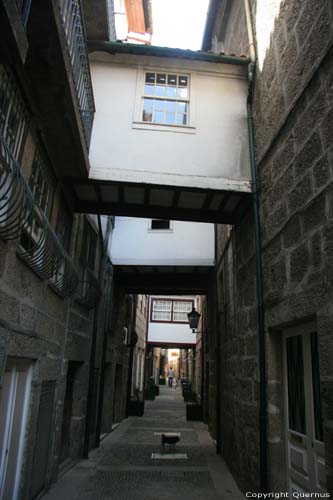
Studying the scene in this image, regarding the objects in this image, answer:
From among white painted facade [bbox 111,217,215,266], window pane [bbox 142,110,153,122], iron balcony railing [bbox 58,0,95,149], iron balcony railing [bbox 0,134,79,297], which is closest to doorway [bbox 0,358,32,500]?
iron balcony railing [bbox 0,134,79,297]

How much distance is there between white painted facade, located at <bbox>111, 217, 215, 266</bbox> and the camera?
1033cm

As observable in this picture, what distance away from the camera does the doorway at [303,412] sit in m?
3.78

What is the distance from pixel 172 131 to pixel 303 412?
→ 455 centimetres

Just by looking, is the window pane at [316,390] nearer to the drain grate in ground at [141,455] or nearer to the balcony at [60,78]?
the balcony at [60,78]

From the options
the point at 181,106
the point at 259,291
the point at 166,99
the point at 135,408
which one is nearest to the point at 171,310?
the point at 135,408

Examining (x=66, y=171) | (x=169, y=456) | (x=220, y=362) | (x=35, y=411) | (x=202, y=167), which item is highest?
(x=202, y=167)

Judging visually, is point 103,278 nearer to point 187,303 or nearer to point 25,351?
point 25,351

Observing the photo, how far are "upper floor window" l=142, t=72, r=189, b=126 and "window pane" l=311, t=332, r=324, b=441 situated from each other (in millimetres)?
4243

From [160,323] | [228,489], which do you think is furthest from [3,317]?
[160,323]

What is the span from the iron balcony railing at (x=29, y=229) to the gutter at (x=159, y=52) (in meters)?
3.62

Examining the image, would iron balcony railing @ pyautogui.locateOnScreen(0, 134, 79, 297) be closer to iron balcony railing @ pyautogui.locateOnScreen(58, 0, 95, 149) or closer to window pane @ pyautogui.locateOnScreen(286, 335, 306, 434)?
iron balcony railing @ pyautogui.locateOnScreen(58, 0, 95, 149)

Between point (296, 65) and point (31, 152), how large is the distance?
10.5 feet

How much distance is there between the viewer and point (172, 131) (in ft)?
20.8

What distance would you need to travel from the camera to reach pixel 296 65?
14.4ft
